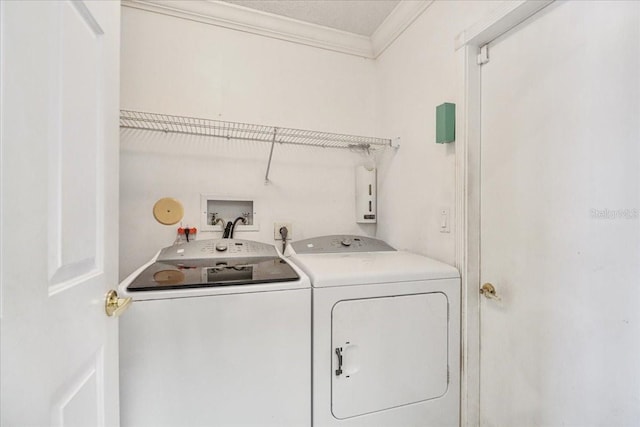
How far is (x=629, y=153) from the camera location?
2.84 feet

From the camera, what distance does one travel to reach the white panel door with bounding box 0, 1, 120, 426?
1.43 feet

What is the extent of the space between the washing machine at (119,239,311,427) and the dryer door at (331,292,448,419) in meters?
0.15

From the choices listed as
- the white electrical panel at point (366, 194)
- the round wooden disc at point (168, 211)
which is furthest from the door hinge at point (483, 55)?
the round wooden disc at point (168, 211)

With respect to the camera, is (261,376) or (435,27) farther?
(435,27)

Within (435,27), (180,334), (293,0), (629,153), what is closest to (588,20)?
(629,153)

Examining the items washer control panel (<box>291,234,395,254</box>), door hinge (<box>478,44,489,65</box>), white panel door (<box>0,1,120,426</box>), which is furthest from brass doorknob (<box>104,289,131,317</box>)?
door hinge (<box>478,44,489,65</box>)

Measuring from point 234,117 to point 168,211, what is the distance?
0.80 meters

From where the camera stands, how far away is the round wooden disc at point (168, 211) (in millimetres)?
1820

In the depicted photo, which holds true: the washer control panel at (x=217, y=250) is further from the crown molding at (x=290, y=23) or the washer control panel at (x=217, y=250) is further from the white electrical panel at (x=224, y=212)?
the crown molding at (x=290, y=23)

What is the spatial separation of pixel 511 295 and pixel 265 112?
6.21ft

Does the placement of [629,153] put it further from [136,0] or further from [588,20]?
[136,0]

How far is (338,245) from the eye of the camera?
1.89 metres

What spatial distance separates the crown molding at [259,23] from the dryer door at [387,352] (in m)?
1.99

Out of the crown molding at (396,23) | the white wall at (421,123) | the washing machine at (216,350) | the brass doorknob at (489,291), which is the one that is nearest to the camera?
the washing machine at (216,350)
